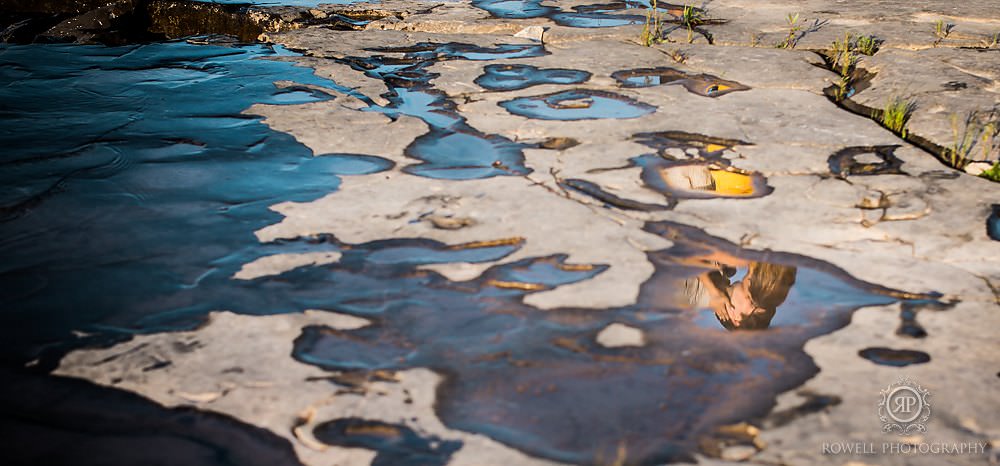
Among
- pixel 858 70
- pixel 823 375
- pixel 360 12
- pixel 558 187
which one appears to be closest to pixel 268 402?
pixel 823 375

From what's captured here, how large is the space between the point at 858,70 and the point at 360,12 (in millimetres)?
2945

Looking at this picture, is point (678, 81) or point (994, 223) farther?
point (678, 81)

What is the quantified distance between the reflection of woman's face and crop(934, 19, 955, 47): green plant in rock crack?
2883 millimetres

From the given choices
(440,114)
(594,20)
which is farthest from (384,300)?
(594,20)

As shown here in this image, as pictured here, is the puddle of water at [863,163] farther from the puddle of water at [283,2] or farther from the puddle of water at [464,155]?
the puddle of water at [283,2]

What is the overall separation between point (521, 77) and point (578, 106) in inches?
19.5

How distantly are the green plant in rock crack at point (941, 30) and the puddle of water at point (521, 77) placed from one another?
1.89 meters

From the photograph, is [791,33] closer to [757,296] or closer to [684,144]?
[684,144]

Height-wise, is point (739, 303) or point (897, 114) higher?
point (897, 114)

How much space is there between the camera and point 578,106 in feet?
10.5

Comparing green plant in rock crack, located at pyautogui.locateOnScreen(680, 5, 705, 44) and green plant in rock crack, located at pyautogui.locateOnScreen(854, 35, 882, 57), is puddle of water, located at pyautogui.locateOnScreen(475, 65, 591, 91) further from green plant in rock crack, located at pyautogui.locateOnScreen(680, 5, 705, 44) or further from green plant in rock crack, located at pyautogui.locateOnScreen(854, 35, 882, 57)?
green plant in rock crack, located at pyautogui.locateOnScreen(854, 35, 882, 57)

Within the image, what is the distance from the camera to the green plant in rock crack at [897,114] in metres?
2.87

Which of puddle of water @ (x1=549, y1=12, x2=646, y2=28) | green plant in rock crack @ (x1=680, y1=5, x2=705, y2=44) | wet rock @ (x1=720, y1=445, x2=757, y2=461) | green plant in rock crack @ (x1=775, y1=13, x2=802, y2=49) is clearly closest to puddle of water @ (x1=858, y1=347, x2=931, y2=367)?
wet rock @ (x1=720, y1=445, x2=757, y2=461)

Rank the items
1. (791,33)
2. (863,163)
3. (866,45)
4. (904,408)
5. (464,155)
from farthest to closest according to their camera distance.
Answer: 1. (791,33)
2. (866,45)
3. (464,155)
4. (863,163)
5. (904,408)
